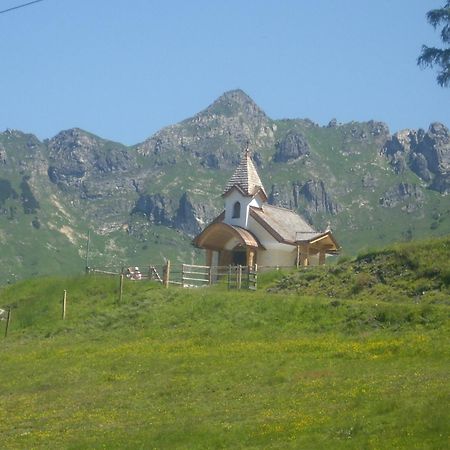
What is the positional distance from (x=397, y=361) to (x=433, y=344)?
76.3 inches

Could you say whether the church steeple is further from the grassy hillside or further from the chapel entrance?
the grassy hillside

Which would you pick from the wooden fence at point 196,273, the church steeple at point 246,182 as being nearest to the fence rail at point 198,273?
the wooden fence at point 196,273

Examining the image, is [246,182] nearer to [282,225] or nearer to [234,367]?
[282,225]

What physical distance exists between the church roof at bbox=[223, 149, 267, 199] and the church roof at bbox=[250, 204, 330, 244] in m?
1.10

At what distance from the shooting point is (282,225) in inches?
2552

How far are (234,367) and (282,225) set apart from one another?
33.0 m

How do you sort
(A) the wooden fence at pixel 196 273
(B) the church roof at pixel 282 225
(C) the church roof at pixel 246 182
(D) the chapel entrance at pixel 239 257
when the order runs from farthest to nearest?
(D) the chapel entrance at pixel 239 257 → (C) the church roof at pixel 246 182 → (B) the church roof at pixel 282 225 → (A) the wooden fence at pixel 196 273

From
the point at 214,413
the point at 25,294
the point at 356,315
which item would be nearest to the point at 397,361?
the point at 214,413

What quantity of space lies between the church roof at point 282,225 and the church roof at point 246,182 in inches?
43.1

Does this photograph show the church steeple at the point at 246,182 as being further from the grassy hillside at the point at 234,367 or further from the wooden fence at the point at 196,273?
the grassy hillside at the point at 234,367

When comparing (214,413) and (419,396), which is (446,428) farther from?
(214,413)

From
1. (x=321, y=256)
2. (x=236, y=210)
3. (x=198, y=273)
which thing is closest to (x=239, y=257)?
(x=236, y=210)

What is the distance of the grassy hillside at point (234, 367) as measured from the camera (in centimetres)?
2314

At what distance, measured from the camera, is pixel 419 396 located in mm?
23438
